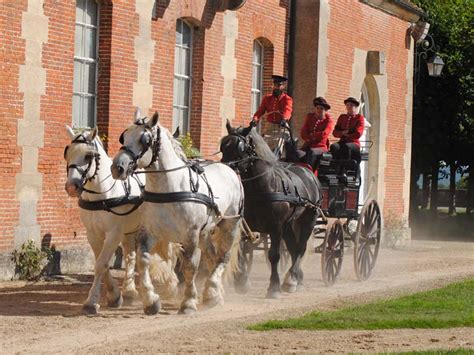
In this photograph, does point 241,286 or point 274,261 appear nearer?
point 274,261

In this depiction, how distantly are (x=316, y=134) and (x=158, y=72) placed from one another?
3378 millimetres

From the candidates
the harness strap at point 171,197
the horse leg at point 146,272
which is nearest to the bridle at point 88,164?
the harness strap at point 171,197

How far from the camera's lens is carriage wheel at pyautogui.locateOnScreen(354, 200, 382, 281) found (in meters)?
17.7

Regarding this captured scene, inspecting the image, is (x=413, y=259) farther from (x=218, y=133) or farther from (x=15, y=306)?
(x=15, y=306)

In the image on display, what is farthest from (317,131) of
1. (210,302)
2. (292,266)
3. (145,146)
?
(145,146)

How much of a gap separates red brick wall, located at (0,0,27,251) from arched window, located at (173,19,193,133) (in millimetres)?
4404

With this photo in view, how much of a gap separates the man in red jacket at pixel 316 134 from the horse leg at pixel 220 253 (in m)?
3.19

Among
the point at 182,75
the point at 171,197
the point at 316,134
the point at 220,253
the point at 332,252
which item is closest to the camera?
the point at 171,197

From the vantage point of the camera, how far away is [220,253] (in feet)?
44.8

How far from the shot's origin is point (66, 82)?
55.5 ft

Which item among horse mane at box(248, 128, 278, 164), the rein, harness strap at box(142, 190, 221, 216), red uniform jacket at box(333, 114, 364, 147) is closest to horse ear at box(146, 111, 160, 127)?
harness strap at box(142, 190, 221, 216)

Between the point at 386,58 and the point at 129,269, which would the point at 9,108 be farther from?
the point at 386,58

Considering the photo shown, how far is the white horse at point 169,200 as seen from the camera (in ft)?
40.0

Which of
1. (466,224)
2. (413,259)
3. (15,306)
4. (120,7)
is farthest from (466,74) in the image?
(15,306)
